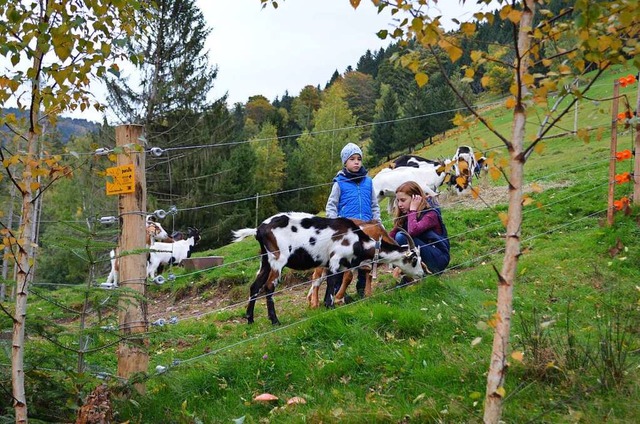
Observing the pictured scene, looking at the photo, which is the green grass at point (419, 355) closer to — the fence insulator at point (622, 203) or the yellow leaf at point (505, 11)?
the fence insulator at point (622, 203)

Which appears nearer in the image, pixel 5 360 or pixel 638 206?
pixel 5 360

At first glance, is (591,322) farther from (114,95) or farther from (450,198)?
(114,95)

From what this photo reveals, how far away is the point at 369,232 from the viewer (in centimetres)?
727

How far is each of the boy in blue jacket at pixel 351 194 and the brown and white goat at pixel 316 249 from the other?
0.36 m

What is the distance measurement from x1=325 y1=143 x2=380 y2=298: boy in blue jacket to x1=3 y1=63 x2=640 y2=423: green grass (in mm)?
1266

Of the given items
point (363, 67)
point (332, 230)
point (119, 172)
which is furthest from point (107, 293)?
point (363, 67)

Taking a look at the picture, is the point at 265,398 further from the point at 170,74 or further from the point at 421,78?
the point at 170,74

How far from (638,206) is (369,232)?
3986mm

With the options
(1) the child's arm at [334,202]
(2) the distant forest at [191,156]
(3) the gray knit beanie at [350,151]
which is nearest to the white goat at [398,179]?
(2) the distant forest at [191,156]

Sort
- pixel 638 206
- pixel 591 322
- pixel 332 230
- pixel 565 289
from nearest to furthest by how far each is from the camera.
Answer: pixel 591 322 < pixel 565 289 < pixel 332 230 < pixel 638 206

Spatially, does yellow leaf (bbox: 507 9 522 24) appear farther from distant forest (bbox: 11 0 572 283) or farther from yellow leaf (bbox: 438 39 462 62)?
distant forest (bbox: 11 0 572 283)

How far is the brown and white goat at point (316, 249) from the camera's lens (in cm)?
688

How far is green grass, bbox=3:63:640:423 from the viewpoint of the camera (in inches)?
144

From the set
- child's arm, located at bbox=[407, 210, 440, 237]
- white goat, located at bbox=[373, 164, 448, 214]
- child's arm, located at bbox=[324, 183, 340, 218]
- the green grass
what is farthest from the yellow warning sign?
white goat, located at bbox=[373, 164, 448, 214]
